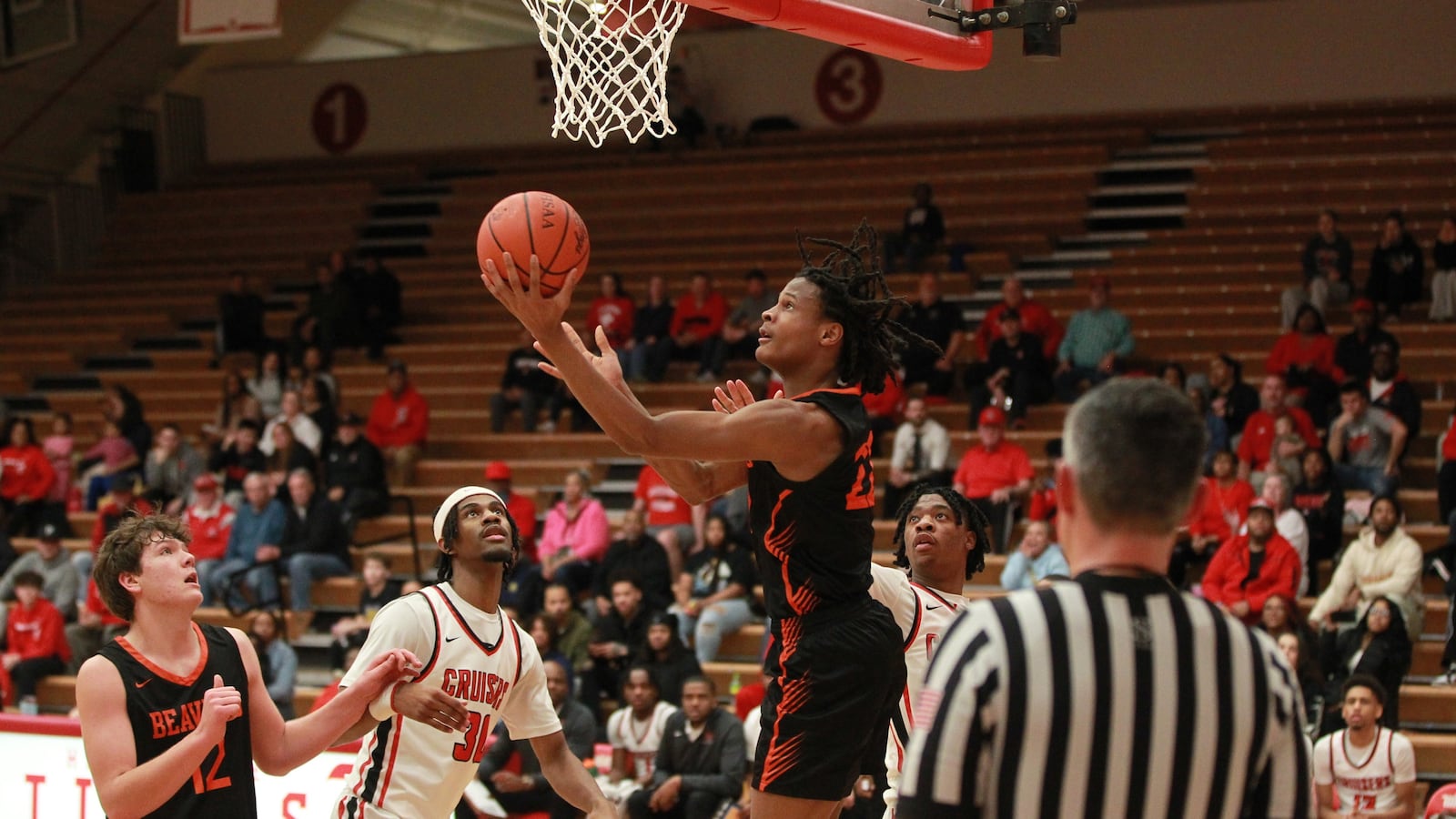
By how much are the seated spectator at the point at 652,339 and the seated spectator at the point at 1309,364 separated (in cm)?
536

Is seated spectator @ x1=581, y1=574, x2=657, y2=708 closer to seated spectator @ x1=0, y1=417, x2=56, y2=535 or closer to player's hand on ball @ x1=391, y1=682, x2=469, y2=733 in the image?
player's hand on ball @ x1=391, y1=682, x2=469, y2=733

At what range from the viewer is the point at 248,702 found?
15.4ft

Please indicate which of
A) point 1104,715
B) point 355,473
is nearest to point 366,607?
point 355,473

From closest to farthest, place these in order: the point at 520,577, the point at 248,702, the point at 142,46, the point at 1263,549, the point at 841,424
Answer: the point at 841,424 < the point at 248,702 < the point at 1263,549 < the point at 520,577 < the point at 142,46

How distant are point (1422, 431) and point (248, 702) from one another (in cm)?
1078

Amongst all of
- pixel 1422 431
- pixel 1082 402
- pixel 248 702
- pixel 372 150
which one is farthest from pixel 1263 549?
pixel 372 150

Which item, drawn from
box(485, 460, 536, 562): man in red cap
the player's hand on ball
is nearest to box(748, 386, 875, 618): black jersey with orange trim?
the player's hand on ball

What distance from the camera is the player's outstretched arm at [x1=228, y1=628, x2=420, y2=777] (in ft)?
15.3

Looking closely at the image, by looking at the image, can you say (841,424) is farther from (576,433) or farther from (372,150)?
(372,150)

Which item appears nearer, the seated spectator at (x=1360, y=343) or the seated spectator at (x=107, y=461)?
the seated spectator at (x=1360, y=343)

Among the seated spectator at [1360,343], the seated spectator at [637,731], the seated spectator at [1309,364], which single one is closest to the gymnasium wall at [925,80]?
the seated spectator at [1309,364]

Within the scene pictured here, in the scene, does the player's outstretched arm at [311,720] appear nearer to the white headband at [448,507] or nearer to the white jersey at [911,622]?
the white headband at [448,507]

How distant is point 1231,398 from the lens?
1256 cm

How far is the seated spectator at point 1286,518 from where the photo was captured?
36.1 ft
